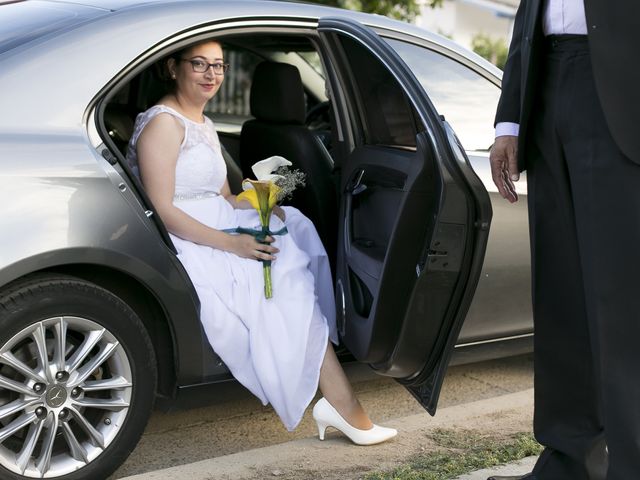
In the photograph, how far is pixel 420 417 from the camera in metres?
4.08

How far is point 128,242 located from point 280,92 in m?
1.37

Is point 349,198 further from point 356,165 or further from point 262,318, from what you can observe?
point 262,318

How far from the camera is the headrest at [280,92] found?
4242mm

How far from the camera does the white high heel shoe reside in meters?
3.65

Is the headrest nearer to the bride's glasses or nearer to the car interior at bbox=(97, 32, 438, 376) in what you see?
the car interior at bbox=(97, 32, 438, 376)

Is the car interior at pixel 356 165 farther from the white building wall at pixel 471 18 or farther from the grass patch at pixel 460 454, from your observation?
the white building wall at pixel 471 18

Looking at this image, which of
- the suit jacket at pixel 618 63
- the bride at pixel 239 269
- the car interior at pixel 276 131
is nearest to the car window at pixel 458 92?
the car interior at pixel 276 131

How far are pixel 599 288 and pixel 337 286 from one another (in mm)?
1300

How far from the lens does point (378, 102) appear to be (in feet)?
12.7

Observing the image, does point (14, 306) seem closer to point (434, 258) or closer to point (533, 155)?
point (434, 258)

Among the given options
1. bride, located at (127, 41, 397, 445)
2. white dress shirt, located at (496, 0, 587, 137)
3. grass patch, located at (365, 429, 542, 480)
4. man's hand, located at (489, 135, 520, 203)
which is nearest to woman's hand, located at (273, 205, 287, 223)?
bride, located at (127, 41, 397, 445)

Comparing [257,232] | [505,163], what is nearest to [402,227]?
[505,163]

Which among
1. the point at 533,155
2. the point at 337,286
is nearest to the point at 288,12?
the point at 337,286

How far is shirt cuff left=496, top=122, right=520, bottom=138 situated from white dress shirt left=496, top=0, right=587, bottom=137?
278 millimetres
